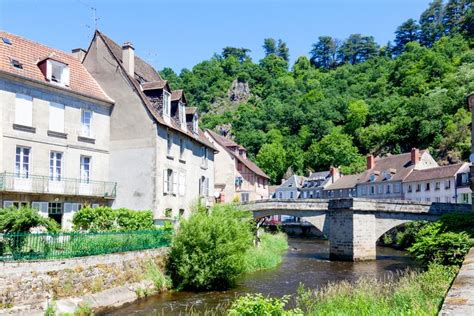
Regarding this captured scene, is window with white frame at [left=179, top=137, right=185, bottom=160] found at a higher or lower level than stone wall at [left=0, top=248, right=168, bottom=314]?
higher

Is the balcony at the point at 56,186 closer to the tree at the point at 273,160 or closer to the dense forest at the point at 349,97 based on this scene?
the dense forest at the point at 349,97

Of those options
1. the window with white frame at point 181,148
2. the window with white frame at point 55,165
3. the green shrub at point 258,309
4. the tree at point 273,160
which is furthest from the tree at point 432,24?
the green shrub at point 258,309

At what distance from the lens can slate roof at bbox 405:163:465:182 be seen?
178ft

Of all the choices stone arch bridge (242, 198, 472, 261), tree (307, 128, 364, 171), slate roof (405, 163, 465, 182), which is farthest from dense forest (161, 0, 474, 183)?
stone arch bridge (242, 198, 472, 261)

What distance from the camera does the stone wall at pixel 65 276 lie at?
15.6 metres

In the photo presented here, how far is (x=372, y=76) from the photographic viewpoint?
124125 millimetres

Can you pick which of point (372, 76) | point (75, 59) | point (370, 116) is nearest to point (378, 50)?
point (372, 76)

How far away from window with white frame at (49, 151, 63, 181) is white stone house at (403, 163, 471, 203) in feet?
136

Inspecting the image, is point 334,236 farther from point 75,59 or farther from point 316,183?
point 316,183

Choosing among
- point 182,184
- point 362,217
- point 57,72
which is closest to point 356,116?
point 362,217

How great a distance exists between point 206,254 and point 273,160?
7626 centimetres

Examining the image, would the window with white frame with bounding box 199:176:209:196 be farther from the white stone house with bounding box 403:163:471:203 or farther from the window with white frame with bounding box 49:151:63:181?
the white stone house with bounding box 403:163:471:203

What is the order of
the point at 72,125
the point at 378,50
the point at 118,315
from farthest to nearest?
the point at 378,50 → the point at 72,125 → the point at 118,315

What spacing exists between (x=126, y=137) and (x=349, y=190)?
175 feet
